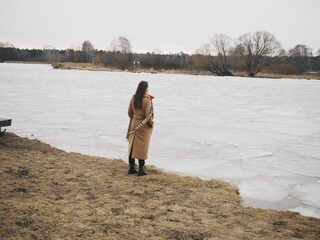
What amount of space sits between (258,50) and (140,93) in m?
70.0

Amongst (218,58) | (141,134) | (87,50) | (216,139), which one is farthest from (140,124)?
(87,50)

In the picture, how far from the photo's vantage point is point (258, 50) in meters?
71.6

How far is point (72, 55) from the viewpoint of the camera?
116125mm

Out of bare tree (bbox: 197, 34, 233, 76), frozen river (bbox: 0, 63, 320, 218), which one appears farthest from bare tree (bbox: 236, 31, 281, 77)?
frozen river (bbox: 0, 63, 320, 218)

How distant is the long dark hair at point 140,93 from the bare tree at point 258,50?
6499 cm

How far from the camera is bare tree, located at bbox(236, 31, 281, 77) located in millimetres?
70125

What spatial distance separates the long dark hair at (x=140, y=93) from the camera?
5.94 m

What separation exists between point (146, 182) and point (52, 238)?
94.4 inches

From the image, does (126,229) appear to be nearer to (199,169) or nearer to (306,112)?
(199,169)

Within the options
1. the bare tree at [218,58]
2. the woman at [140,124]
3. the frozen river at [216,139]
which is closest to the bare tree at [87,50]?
the bare tree at [218,58]

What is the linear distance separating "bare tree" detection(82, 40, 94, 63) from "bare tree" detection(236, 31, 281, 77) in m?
60.2

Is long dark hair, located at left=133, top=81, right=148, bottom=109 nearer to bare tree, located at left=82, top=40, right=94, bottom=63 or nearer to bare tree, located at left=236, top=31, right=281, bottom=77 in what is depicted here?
bare tree, located at left=236, top=31, right=281, bottom=77

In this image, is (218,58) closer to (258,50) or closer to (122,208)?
(258,50)

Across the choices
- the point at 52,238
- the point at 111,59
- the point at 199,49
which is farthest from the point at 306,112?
the point at 111,59
